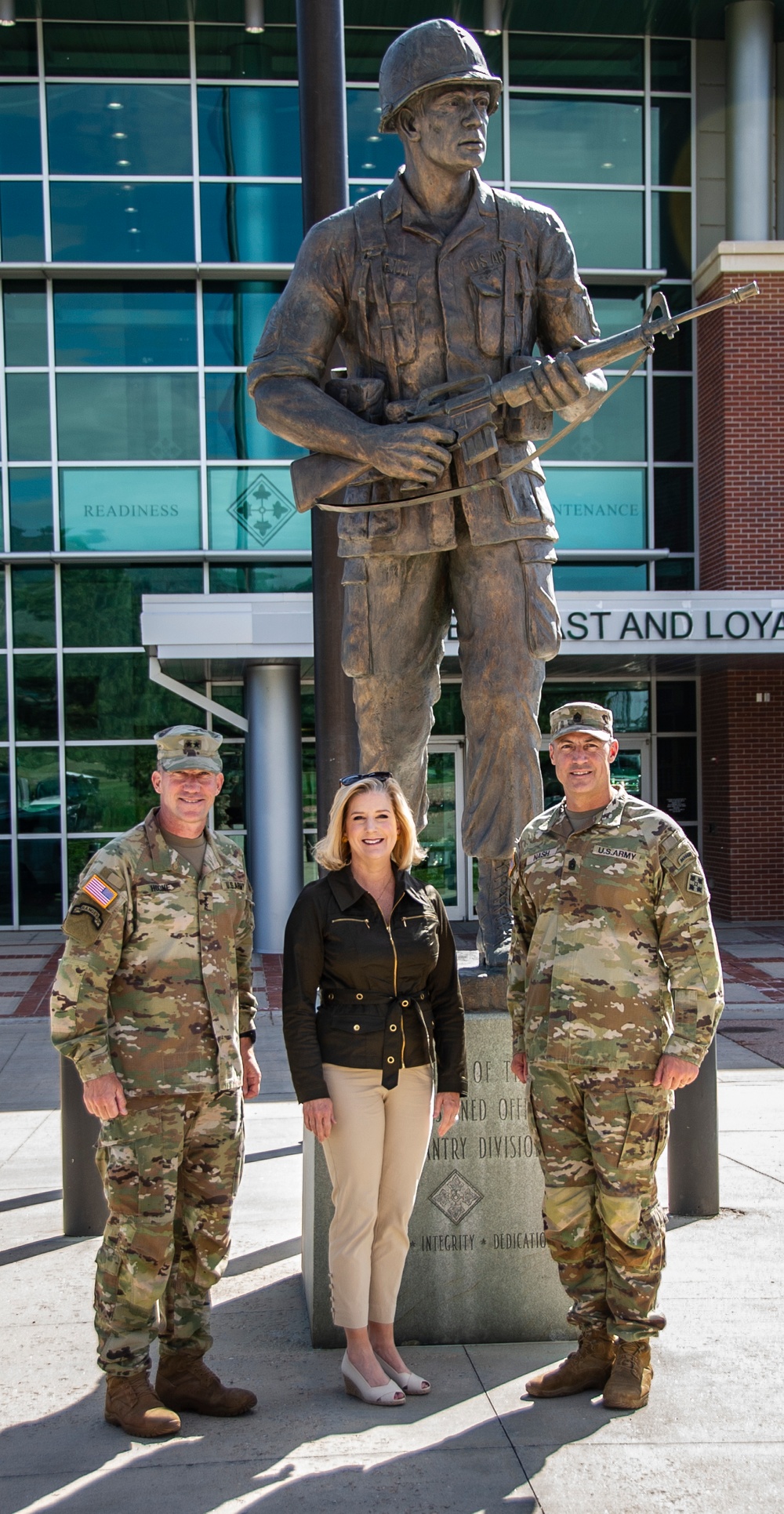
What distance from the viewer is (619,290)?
1728 centimetres

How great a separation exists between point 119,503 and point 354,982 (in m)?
14.0

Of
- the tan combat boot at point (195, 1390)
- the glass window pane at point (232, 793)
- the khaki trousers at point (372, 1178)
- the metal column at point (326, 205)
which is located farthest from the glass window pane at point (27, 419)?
the tan combat boot at point (195, 1390)

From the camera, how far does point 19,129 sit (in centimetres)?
1658

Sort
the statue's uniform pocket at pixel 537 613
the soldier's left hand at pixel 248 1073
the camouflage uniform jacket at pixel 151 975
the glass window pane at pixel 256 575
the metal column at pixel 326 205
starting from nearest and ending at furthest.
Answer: the camouflage uniform jacket at pixel 151 975, the soldier's left hand at pixel 248 1073, the statue's uniform pocket at pixel 537 613, the metal column at pixel 326 205, the glass window pane at pixel 256 575

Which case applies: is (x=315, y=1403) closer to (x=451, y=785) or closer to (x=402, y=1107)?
(x=402, y=1107)

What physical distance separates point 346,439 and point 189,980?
1624mm

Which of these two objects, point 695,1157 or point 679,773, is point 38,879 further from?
point 695,1157

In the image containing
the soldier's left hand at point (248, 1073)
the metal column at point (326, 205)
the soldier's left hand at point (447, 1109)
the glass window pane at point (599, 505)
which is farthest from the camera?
the glass window pane at point (599, 505)

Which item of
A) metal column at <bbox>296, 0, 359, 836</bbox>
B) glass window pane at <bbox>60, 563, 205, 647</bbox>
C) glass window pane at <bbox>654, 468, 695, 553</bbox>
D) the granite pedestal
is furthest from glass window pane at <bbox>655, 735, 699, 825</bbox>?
the granite pedestal

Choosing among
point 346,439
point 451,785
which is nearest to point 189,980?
point 346,439

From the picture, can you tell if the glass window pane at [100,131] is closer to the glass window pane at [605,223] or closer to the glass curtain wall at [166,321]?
the glass curtain wall at [166,321]

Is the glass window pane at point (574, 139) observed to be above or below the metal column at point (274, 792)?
above

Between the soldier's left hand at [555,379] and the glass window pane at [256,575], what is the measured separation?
42.7 feet

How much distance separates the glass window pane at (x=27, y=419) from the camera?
16.8 metres
